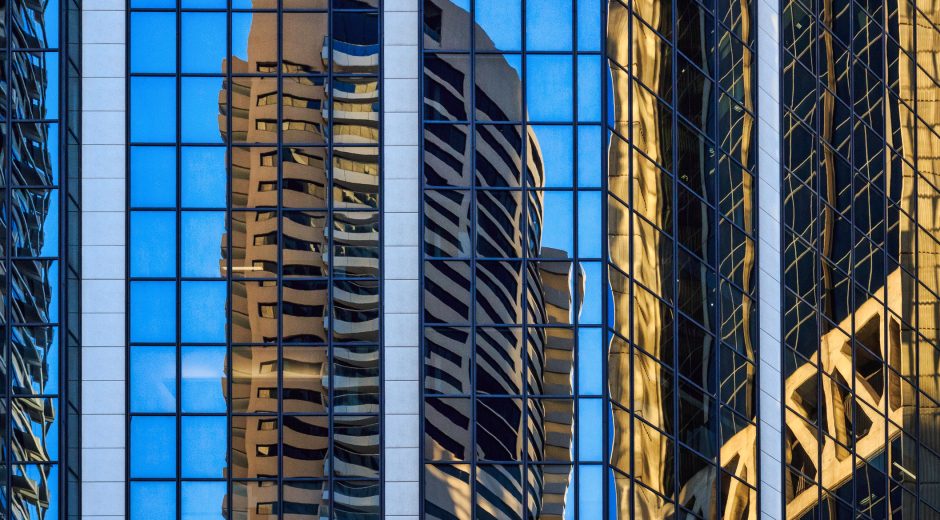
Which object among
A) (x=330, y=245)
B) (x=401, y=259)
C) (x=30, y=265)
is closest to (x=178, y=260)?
(x=30, y=265)

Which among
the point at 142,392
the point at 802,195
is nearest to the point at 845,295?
the point at 802,195

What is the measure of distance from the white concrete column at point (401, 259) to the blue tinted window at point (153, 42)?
5.85 m

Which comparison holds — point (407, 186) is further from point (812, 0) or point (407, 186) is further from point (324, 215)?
point (812, 0)

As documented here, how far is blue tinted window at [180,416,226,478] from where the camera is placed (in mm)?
32188

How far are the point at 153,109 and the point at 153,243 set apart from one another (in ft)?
12.1

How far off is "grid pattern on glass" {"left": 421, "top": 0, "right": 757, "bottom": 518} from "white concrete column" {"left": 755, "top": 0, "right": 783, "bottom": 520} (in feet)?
2.88

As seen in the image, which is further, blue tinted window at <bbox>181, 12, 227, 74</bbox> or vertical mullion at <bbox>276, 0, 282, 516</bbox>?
blue tinted window at <bbox>181, 12, 227, 74</bbox>

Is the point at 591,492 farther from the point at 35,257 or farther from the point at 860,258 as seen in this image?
the point at 35,257

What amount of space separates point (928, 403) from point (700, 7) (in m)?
14.0

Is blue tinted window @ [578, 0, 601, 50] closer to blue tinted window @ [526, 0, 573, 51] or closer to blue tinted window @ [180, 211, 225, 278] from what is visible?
blue tinted window @ [526, 0, 573, 51]

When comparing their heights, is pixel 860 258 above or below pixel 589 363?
above

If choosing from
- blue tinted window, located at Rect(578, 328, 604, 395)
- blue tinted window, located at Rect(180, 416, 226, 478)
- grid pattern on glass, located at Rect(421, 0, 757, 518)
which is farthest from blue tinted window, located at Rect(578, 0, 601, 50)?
blue tinted window, located at Rect(180, 416, 226, 478)

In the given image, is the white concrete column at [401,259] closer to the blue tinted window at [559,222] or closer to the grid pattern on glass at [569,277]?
the grid pattern on glass at [569,277]

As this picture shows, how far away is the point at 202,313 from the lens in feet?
107
